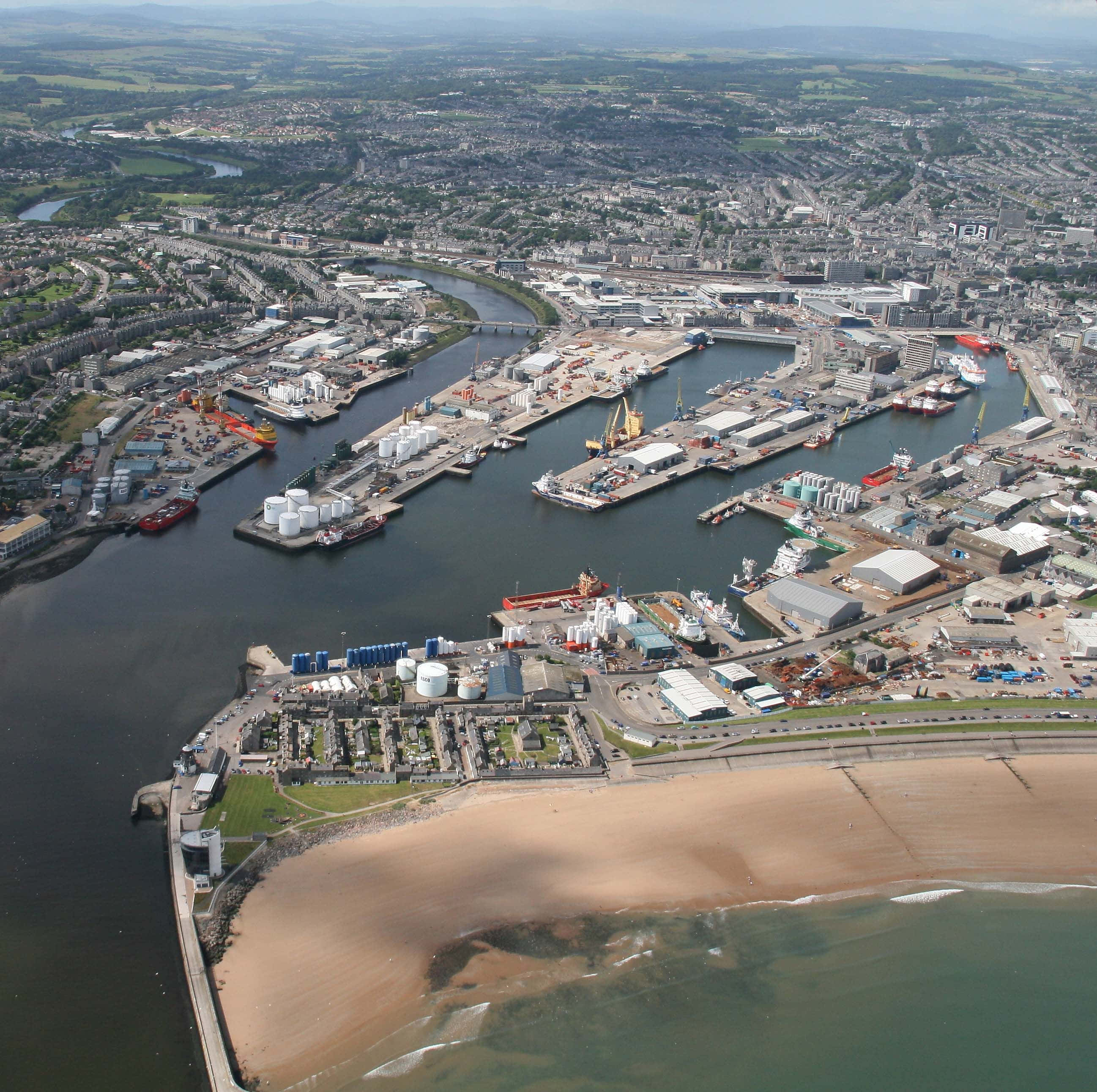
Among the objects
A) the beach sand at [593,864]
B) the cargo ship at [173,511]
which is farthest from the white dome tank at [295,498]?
the beach sand at [593,864]

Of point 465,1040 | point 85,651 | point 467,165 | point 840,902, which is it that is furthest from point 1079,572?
point 467,165

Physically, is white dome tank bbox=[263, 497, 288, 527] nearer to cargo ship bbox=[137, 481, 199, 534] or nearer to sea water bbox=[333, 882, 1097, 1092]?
cargo ship bbox=[137, 481, 199, 534]

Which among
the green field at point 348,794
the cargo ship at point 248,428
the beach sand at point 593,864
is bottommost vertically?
the beach sand at point 593,864

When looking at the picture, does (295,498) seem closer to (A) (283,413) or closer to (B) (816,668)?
(A) (283,413)

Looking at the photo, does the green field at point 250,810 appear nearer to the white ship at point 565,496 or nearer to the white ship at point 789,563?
the white ship at point 789,563

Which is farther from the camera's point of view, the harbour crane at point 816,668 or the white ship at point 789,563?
the white ship at point 789,563

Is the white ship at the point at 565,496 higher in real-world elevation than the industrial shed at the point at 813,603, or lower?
lower

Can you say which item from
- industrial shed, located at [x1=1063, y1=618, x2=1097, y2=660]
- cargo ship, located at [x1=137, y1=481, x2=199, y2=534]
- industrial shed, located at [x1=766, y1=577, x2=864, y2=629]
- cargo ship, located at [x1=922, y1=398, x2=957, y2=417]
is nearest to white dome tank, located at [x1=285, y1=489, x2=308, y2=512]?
cargo ship, located at [x1=137, y1=481, x2=199, y2=534]
